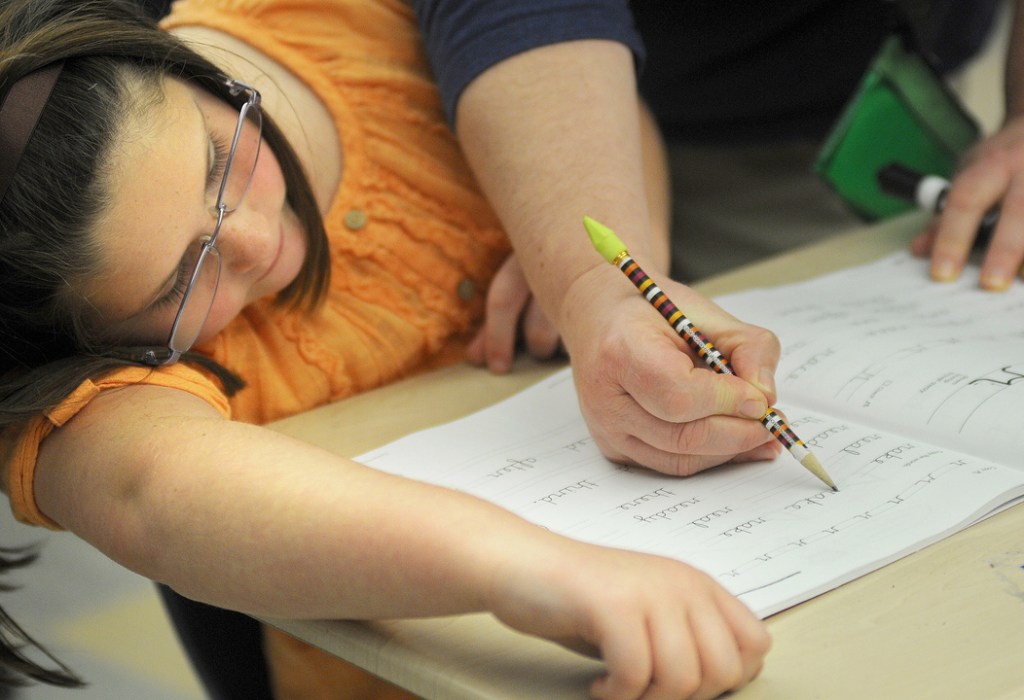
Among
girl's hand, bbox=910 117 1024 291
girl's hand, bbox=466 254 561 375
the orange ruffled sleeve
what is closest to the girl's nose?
the orange ruffled sleeve

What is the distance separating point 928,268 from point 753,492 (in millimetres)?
548

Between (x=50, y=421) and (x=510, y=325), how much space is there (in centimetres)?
46

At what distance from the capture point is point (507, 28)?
1.00 m

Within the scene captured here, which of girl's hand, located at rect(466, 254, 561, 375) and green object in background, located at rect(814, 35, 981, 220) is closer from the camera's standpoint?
girl's hand, located at rect(466, 254, 561, 375)

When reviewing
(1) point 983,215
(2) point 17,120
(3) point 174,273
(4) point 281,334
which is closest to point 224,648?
(4) point 281,334

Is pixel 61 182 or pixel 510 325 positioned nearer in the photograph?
pixel 61 182

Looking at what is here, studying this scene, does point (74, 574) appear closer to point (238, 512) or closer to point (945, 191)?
point (238, 512)

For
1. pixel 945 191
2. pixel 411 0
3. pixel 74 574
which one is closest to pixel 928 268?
pixel 945 191

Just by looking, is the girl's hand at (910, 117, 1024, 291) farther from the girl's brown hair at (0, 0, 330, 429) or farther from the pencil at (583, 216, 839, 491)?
the girl's brown hair at (0, 0, 330, 429)

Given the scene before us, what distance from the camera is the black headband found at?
30.1 inches

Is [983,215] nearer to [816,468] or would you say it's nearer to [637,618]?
[816,468]

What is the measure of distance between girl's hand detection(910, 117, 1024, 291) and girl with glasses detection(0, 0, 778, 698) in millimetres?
436

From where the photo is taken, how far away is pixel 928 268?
115cm

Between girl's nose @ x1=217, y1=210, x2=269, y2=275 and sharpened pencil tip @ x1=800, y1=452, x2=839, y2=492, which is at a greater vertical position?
girl's nose @ x1=217, y1=210, x2=269, y2=275
